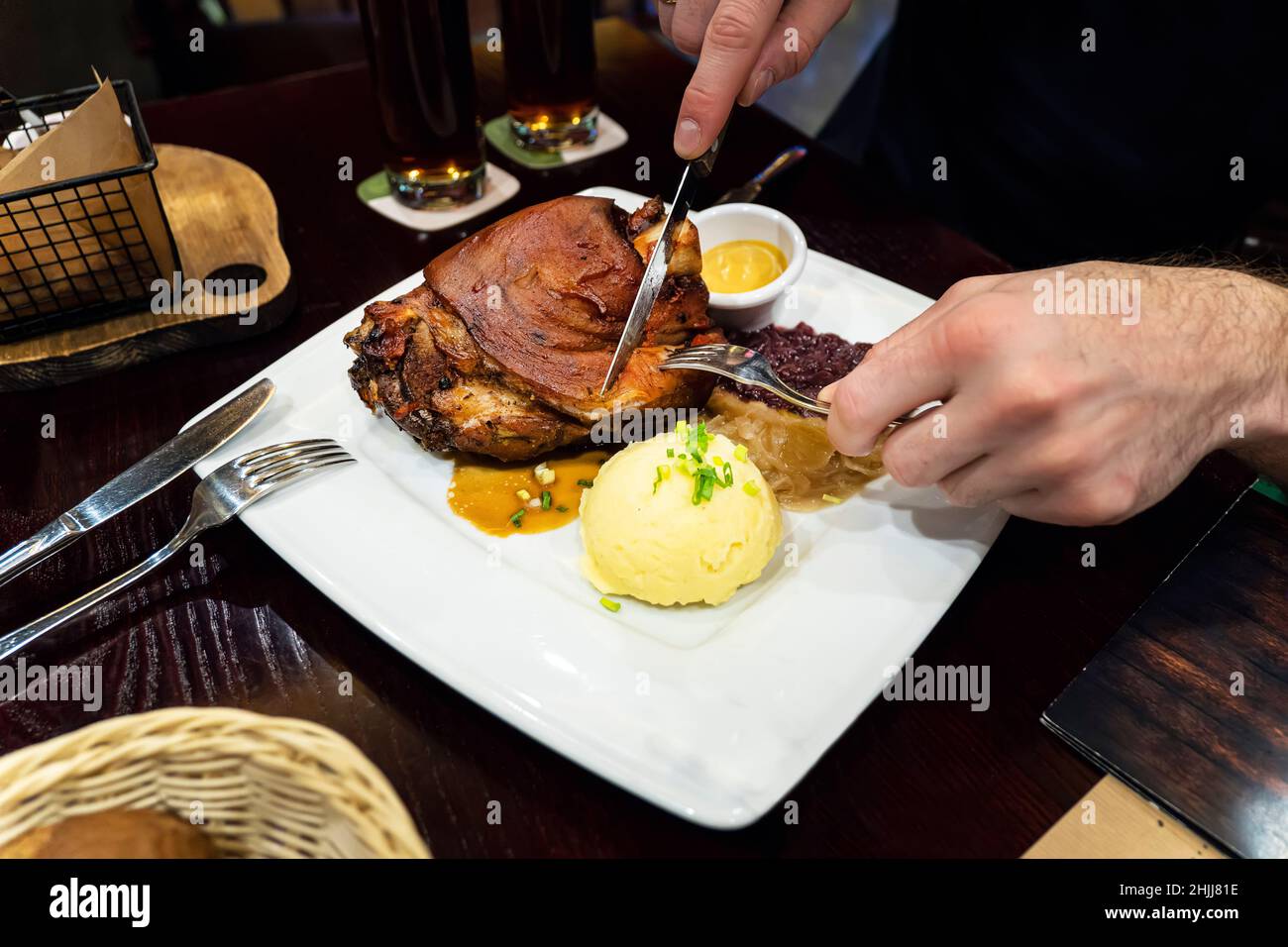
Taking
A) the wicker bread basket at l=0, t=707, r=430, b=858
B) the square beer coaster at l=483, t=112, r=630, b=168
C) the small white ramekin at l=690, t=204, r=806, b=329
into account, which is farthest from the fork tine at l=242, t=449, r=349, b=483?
the square beer coaster at l=483, t=112, r=630, b=168

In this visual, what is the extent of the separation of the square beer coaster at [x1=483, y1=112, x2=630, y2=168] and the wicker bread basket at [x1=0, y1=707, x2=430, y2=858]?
2711 millimetres

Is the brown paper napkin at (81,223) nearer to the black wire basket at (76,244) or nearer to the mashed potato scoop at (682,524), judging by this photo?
the black wire basket at (76,244)

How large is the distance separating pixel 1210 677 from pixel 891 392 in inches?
37.2

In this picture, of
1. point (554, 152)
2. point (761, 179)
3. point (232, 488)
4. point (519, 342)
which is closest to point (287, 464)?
point (232, 488)

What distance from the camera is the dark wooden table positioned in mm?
1759

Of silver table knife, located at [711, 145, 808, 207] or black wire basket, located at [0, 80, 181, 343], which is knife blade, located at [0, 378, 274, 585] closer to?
black wire basket, located at [0, 80, 181, 343]

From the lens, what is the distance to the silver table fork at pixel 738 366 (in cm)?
217

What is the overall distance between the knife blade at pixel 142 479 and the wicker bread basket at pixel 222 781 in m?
0.75

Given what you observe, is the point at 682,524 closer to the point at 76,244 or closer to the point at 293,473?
the point at 293,473

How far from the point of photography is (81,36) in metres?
5.95

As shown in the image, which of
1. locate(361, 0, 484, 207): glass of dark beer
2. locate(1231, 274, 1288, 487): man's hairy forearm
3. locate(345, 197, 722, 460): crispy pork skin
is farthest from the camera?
locate(361, 0, 484, 207): glass of dark beer

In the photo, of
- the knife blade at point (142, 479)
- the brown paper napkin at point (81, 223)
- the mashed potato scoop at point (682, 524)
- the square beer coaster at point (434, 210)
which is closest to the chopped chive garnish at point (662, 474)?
the mashed potato scoop at point (682, 524)

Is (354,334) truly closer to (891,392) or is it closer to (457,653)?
(457,653)

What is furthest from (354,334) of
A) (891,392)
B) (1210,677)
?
(1210,677)
